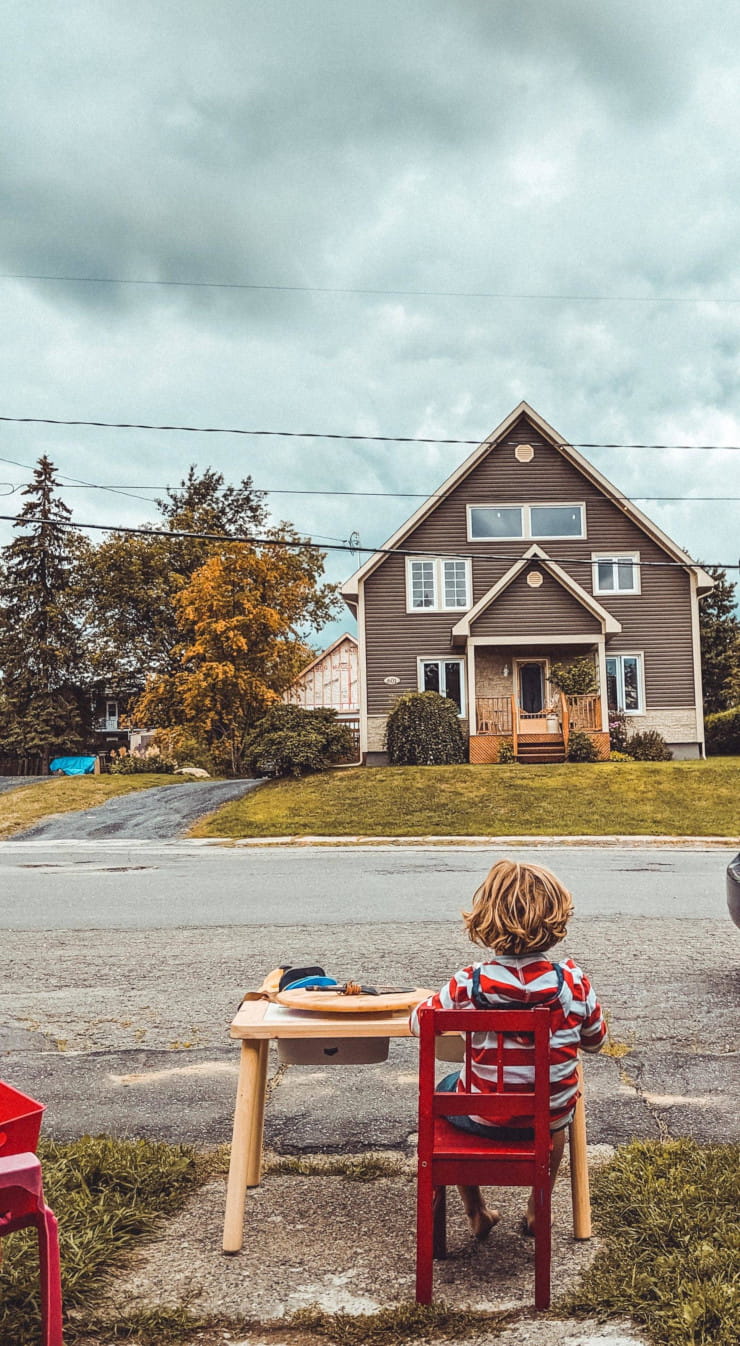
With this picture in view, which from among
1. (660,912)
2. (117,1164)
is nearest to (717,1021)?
(117,1164)

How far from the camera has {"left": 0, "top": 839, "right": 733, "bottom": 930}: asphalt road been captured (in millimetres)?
10555

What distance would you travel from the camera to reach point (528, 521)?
106 feet

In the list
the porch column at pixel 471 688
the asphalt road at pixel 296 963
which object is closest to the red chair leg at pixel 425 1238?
the asphalt road at pixel 296 963

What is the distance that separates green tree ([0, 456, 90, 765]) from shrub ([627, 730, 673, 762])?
1236 inches

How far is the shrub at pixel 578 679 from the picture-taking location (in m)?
30.8

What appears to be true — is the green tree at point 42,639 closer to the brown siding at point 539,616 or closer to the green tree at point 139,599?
the green tree at point 139,599

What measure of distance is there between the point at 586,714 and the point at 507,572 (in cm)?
466

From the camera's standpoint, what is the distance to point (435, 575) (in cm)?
3244

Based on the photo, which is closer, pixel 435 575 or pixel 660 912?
pixel 660 912

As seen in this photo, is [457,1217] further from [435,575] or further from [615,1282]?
[435,575]

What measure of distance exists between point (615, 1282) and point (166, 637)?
5222 centimetres

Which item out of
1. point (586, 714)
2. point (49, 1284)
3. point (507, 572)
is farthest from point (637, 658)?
point (49, 1284)

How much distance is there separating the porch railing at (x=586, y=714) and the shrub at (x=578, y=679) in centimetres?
88

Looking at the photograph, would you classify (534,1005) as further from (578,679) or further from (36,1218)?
(578,679)
